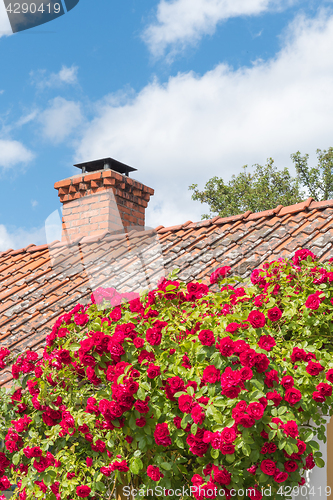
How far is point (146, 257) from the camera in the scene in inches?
227

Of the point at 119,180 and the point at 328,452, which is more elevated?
the point at 119,180

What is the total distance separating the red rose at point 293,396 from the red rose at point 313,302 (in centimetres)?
70

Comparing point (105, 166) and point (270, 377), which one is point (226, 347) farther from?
point (105, 166)

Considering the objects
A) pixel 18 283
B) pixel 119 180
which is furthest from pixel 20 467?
pixel 119 180

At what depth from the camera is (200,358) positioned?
2898mm

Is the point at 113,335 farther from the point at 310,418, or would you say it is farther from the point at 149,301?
the point at 310,418

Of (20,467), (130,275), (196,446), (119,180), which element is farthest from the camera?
(119,180)

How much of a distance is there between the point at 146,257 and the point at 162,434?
3.15 meters

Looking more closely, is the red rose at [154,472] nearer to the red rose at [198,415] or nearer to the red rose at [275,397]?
the red rose at [198,415]

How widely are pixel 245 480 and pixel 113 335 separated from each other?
1212 mm

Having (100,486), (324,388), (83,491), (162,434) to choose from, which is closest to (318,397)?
(324,388)

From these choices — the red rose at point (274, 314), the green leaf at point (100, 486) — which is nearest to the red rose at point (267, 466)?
the red rose at point (274, 314)

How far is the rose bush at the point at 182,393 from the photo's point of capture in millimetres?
2633

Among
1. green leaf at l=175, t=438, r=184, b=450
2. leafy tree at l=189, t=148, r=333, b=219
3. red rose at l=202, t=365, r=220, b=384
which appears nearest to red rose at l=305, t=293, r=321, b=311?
red rose at l=202, t=365, r=220, b=384
